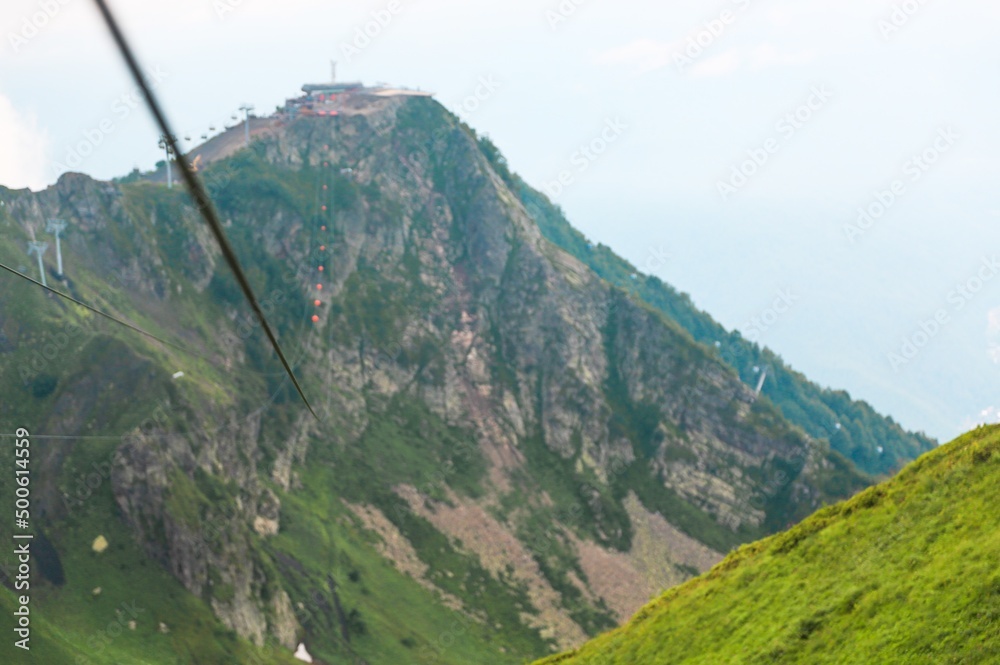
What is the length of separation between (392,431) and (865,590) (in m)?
129

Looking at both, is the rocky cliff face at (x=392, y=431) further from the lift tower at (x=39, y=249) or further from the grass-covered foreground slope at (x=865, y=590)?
the grass-covered foreground slope at (x=865, y=590)

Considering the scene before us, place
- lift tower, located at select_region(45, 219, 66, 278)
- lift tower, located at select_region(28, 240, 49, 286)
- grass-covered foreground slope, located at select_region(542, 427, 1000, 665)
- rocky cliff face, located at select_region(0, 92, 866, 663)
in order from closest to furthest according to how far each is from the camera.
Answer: grass-covered foreground slope, located at select_region(542, 427, 1000, 665), rocky cliff face, located at select_region(0, 92, 866, 663), lift tower, located at select_region(28, 240, 49, 286), lift tower, located at select_region(45, 219, 66, 278)

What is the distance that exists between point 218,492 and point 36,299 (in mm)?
38675

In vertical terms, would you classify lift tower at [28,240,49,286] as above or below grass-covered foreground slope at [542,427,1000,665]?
above

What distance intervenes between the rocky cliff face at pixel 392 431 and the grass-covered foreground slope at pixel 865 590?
6614cm

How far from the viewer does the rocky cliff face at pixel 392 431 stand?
113125 mm

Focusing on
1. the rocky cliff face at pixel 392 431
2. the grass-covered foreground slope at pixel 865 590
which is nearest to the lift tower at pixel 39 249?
the rocky cliff face at pixel 392 431

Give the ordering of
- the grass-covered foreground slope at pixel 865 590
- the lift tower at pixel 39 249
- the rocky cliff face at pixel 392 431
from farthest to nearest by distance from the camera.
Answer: the lift tower at pixel 39 249, the rocky cliff face at pixel 392 431, the grass-covered foreground slope at pixel 865 590

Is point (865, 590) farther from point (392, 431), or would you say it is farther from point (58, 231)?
point (392, 431)

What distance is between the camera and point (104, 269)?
14162 centimetres

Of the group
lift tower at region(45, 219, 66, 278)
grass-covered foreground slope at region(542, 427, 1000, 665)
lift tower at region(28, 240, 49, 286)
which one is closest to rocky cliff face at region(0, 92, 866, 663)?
lift tower at region(45, 219, 66, 278)

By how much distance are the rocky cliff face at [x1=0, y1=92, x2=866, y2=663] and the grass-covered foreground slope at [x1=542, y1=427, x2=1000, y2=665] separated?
217ft

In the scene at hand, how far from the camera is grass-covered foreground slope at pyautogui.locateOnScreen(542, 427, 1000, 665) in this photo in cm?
3384

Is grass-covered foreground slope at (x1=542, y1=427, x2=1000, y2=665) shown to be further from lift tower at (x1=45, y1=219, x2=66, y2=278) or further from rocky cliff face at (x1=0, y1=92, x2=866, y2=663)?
lift tower at (x1=45, y1=219, x2=66, y2=278)
